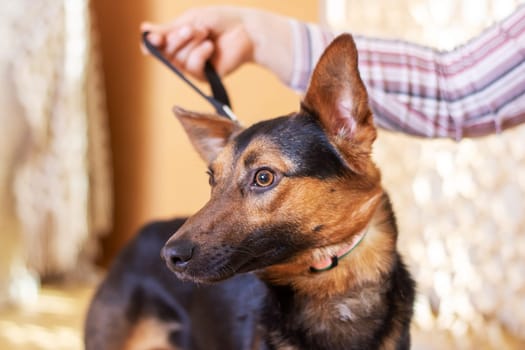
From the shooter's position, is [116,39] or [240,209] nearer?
[240,209]

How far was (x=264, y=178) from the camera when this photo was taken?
1.12 metres

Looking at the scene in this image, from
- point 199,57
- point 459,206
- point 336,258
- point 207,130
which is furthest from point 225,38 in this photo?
point 459,206

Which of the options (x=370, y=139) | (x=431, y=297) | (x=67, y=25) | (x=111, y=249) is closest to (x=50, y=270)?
(x=111, y=249)

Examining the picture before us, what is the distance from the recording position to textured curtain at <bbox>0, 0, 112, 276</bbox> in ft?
8.22

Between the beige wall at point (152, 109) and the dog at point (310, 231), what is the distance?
4.40ft

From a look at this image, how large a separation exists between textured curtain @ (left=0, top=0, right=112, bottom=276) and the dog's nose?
174 centimetres

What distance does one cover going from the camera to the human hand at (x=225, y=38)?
4.99 feet

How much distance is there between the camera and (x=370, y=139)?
3.84 feet

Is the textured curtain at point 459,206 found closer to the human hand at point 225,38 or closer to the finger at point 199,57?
the human hand at point 225,38

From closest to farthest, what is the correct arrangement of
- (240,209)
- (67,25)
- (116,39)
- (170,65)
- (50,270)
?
(240,209) < (170,65) < (67,25) < (50,270) < (116,39)

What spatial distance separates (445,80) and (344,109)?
42 cm

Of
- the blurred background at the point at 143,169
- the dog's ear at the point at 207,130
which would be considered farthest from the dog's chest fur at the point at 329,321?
the blurred background at the point at 143,169

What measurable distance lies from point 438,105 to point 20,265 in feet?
6.46

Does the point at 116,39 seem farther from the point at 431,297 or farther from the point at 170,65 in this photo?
the point at 431,297
